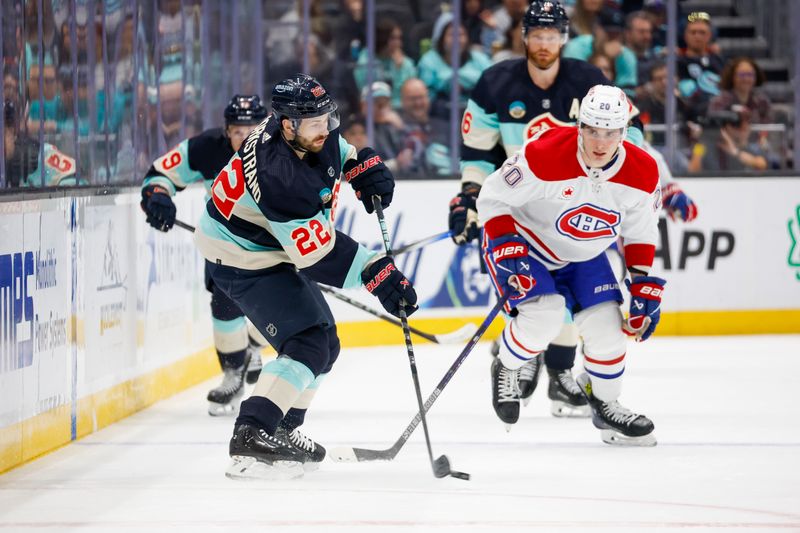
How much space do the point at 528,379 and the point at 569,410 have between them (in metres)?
0.18

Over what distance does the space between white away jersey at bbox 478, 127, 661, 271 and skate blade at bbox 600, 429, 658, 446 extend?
0.53 m

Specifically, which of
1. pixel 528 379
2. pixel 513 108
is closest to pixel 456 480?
→ pixel 528 379

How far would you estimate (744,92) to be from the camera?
8.23 metres

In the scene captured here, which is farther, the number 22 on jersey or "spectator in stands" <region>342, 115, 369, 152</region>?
"spectator in stands" <region>342, 115, 369, 152</region>

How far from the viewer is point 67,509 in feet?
11.1

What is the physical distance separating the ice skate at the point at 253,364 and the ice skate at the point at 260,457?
A: 1.64 m

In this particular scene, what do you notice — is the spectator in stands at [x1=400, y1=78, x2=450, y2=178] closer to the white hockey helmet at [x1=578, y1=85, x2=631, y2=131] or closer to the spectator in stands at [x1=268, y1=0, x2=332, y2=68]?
the spectator in stands at [x1=268, y1=0, x2=332, y2=68]

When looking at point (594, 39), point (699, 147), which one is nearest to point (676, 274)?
point (699, 147)

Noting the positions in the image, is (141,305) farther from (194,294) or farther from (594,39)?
(594,39)

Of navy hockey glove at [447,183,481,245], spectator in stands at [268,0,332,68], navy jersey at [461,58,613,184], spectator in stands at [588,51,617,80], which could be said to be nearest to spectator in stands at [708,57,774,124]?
spectator in stands at [588,51,617,80]

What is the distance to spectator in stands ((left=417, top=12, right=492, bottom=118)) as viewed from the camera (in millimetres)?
8039

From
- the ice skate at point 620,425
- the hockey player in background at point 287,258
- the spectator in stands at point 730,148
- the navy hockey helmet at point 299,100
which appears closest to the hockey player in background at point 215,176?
the hockey player in background at point 287,258

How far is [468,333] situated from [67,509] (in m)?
1.76

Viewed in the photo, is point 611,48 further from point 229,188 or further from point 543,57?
point 229,188
